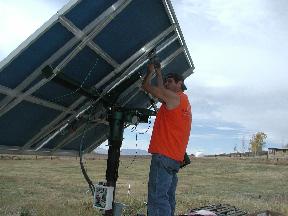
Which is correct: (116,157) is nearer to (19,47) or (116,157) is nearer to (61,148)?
(19,47)

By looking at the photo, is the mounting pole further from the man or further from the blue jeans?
the blue jeans

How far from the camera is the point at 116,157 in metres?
6.52

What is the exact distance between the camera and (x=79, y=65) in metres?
6.55

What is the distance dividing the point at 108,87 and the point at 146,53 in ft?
2.82

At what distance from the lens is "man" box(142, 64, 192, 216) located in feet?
19.0

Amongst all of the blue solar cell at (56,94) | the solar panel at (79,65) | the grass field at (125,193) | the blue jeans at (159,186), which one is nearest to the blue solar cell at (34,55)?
the solar panel at (79,65)

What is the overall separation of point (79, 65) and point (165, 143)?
1834 millimetres

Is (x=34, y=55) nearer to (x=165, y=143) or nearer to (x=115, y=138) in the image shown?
(x=115, y=138)

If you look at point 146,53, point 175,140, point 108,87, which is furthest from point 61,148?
point 175,140

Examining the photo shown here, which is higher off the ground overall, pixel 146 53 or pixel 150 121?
pixel 146 53

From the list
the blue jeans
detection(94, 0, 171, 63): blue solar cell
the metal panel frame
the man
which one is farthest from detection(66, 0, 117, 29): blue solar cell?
the blue jeans

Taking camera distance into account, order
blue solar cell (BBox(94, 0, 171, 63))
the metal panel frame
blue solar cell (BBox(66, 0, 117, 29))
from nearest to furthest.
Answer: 1. blue solar cell (BBox(66, 0, 117, 29))
2. the metal panel frame
3. blue solar cell (BBox(94, 0, 171, 63))

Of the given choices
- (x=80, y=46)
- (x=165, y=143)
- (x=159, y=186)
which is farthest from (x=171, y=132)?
(x=80, y=46)

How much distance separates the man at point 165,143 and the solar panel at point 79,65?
35.5 inches
